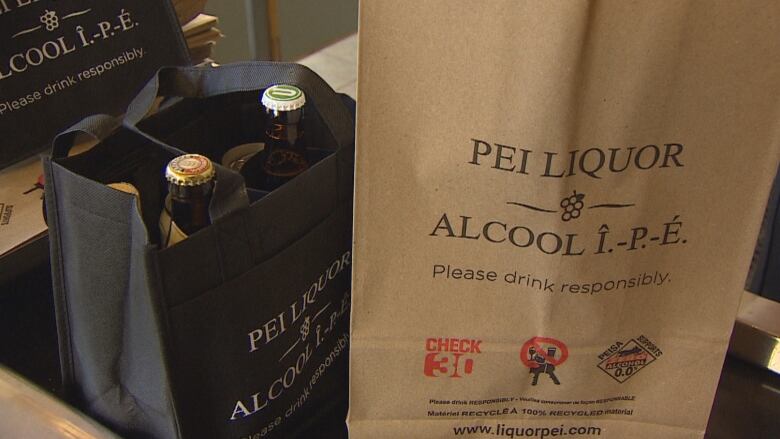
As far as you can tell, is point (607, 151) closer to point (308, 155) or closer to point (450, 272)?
point (450, 272)

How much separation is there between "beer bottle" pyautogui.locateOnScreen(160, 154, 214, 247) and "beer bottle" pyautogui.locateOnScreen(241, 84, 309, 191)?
88 millimetres

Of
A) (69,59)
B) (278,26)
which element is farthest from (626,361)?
(278,26)

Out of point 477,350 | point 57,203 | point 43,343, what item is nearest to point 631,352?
point 477,350

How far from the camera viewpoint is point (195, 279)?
54 centimetres

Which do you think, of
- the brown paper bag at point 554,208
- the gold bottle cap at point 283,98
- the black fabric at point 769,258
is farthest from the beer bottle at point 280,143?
the black fabric at point 769,258

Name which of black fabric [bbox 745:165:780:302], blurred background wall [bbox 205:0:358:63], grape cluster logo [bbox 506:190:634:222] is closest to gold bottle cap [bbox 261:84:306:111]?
grape cluster logo [bbox 506:190:634:222]

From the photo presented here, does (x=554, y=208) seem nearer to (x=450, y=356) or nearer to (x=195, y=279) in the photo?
(x=450, y=356)

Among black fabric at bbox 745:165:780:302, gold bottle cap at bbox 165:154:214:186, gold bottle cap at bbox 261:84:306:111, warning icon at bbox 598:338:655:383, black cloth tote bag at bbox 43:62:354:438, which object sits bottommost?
black fabric at bbox 745:165:780:302

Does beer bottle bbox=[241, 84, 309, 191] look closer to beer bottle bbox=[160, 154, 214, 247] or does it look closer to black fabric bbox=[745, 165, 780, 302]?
beer bottle bbox=[160, 154, 214, 247]

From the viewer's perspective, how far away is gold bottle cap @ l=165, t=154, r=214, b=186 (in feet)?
1.83

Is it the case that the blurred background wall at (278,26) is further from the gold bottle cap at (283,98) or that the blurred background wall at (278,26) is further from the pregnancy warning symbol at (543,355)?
the pregnancy warning symbol at (543,355)

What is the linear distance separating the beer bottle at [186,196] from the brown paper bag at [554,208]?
0.12 meters

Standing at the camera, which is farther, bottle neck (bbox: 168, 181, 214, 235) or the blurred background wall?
the blurred background wall

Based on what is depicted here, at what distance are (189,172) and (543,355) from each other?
1.10 ft
